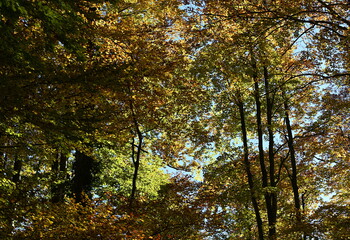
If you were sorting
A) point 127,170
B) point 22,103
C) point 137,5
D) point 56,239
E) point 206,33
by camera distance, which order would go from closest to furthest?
point 22,103 → point 56,239 → point 206,33 → point 137,5 → point 127,170

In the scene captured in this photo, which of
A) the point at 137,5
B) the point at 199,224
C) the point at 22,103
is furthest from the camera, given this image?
the point at 137,5

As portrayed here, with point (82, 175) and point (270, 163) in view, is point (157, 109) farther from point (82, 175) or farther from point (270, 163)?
point (270, 163)

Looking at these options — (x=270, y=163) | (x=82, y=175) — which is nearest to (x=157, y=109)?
(x=82, y=175)

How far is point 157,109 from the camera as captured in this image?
13.0 m

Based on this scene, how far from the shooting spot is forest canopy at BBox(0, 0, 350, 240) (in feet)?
21.4

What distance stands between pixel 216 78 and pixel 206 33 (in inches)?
159

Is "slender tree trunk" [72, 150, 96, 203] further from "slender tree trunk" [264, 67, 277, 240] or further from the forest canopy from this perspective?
"slender tree trunk" [264, 67, 277, 240]

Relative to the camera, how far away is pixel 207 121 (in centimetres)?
1498

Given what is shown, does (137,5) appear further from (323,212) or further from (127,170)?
(323,212)

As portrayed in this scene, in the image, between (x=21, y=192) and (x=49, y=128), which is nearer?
(x=49, y=128)

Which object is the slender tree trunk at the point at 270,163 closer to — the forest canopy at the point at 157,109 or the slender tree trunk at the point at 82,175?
the forest canopy at the point at 157,109

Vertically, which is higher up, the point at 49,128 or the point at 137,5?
the point at 137,5

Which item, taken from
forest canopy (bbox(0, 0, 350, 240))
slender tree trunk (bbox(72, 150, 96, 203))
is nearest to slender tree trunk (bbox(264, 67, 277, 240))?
forest canopy (bbox(0, 0, 350, 240))

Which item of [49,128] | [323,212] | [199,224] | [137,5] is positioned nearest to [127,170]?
[199,224]
